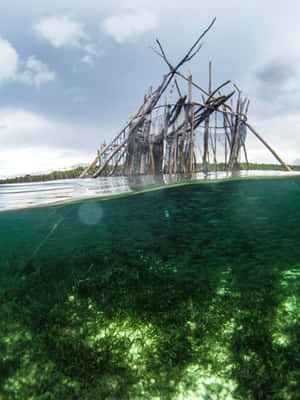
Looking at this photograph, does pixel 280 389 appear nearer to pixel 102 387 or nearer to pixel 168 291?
pixel 102 387

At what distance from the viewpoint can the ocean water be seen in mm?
1775

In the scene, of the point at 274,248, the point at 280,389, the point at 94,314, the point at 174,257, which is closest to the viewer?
the point at 280,389

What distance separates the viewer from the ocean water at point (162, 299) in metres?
1.78

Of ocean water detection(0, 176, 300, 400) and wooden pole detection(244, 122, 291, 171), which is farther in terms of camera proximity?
wooden pole detection(244, 122, 291, 171)

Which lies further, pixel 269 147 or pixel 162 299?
pixel 269 147

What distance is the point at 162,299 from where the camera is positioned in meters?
2.90

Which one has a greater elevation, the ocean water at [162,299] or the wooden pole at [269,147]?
the wooden pole at [269,147]

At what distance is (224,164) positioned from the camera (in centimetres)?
991

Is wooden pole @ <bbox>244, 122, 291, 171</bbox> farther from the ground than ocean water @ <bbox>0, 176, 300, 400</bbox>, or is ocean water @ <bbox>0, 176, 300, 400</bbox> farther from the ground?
wooden pole @ <bbox>244, 122, 291, 171</bbox>

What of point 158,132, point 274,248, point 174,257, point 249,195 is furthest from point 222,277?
point 158,132

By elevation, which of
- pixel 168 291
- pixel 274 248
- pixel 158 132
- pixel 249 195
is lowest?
pixel 274 248

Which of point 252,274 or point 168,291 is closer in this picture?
point 168,291

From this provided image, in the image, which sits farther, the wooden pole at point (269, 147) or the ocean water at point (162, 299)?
the wooden pole at point (269, 147)

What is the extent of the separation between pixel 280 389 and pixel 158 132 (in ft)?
32.3
